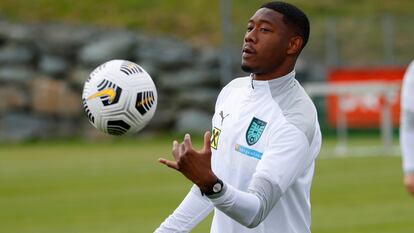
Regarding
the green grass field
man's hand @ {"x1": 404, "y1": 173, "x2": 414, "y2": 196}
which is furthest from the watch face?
the green grass field

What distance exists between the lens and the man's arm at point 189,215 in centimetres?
717

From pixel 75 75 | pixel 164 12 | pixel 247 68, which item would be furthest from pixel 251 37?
pixel 164 12

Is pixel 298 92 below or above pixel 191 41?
above

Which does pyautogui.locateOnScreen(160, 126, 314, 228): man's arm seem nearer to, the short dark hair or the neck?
the neck

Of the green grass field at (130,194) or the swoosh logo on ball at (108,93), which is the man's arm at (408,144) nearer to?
the swoosh logo on ball at (108,93)

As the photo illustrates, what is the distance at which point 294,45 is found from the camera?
6.66m

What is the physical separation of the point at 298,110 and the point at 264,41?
421mm

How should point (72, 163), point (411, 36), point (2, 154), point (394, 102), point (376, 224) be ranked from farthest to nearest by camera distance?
point (411, 36)
point (394, 102)
point (2, 154)
point (72, 163)
point (376, 224)

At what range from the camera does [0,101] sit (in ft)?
121

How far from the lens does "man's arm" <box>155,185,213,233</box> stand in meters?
7.17

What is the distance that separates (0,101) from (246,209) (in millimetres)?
31466

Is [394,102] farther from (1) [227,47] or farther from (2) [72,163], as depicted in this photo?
(2) [72,163]

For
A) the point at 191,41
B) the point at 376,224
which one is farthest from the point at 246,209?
the point at 191,41

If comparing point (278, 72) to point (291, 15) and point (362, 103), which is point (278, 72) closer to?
point (291, 15)
